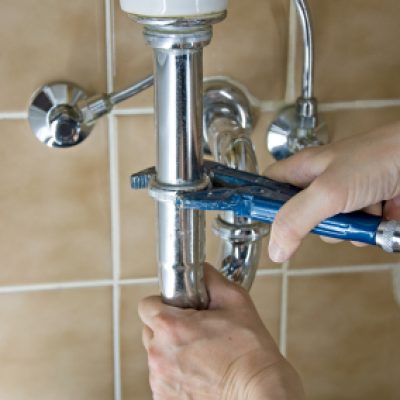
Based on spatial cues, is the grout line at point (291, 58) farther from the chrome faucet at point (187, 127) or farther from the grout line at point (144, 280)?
the grout line at point (144, 280)

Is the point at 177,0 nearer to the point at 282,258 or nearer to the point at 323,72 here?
the point at 282,258

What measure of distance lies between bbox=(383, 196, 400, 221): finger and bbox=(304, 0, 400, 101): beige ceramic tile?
16 cm

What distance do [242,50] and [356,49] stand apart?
0.10 metres

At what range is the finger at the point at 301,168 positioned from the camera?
0.55 meters

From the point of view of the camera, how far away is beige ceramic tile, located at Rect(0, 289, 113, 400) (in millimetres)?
734

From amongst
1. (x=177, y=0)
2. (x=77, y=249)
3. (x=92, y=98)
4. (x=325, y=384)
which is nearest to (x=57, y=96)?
(x=92, y=98)

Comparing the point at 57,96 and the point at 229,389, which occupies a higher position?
the point at 57,96

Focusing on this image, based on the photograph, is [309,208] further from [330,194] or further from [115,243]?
[115,243]

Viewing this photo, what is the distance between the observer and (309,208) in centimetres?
49

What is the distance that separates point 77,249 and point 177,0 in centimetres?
32

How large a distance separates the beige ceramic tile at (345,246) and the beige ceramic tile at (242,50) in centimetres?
6

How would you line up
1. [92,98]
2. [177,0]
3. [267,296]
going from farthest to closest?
[267,296], [92,98], [177,0]

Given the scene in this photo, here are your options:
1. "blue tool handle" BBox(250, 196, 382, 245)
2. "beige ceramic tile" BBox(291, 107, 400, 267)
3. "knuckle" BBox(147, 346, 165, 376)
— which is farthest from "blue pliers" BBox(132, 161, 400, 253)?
"beige ceramic tile" BBox(291, 107, 400, 267)

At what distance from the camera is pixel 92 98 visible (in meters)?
0.66
